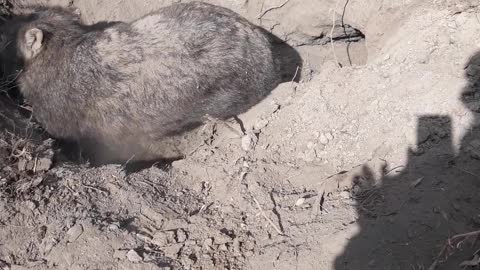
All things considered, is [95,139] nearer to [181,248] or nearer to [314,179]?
[181,248]

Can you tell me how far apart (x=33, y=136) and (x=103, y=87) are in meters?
0.78

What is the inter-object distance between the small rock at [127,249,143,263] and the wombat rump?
1741 mm

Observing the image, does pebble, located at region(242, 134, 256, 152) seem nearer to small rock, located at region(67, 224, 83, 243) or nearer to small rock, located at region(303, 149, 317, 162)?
small rock, located at region(303, 149, 317, 162)

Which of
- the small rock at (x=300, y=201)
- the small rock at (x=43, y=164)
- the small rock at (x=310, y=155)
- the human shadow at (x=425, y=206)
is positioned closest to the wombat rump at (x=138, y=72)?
the small rock at (x=43, y=164)

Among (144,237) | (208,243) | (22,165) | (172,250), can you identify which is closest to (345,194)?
(208,243)

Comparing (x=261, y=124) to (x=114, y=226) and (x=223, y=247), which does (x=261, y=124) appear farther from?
(x=114, y=226)

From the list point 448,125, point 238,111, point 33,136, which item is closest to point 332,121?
point 448,125

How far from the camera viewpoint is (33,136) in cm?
421

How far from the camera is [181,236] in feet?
10.7

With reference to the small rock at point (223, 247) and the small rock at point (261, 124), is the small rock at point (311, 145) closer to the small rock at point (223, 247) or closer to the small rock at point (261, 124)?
the small rock at point (261, 124)

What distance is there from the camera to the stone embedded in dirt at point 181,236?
10.7ft

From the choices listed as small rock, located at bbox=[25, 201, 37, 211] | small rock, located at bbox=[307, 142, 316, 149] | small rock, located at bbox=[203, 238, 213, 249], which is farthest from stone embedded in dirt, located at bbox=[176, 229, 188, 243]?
small rock, located at bbox=[307, 142, 316, 149]

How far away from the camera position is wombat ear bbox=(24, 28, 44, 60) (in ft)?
14.6

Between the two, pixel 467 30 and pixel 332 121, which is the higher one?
pixel 467 30
